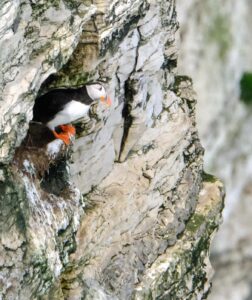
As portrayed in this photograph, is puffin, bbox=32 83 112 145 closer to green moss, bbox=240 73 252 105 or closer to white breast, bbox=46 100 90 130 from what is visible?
white breast, bbox=46 100 90 130

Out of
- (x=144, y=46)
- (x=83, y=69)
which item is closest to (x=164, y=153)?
(x=144, y=46)

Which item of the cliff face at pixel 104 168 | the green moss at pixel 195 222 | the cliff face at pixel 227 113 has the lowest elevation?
the cliff face at pixel 227 113

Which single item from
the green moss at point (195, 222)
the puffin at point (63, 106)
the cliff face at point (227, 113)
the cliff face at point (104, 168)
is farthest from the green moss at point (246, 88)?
the puffin at point (63, 106)

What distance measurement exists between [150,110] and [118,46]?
210cm

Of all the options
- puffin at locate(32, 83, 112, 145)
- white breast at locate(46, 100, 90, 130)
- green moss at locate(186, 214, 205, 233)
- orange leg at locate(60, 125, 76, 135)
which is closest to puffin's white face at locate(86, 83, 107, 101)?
puffin at locate(32, 83, 112, 145)

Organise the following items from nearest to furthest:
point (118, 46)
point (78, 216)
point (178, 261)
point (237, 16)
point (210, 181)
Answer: point (78, 216) → point (118, 46) → point (178, 261) → point (210, 181) → point (237, 16)

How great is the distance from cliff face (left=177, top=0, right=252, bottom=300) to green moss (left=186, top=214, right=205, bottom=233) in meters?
11.3

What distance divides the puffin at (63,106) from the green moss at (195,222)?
391cm

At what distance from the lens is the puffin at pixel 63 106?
55.1 ft

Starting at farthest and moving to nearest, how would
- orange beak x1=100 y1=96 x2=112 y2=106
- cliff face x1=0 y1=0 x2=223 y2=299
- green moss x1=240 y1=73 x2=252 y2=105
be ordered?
green moss x1=240 y1=73 x2=252 y2=105 → orange beak x1=100 y1=96 x2=112 y2=106 → cliff face x1=0 y1=0 x2=223 y2=299

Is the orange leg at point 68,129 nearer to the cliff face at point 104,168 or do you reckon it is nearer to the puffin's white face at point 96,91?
the cliff face at point 104,168

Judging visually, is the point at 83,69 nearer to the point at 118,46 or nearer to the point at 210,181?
the point at 118,46

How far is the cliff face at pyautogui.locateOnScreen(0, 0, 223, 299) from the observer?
14930 mm

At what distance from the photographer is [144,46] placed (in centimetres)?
1909
